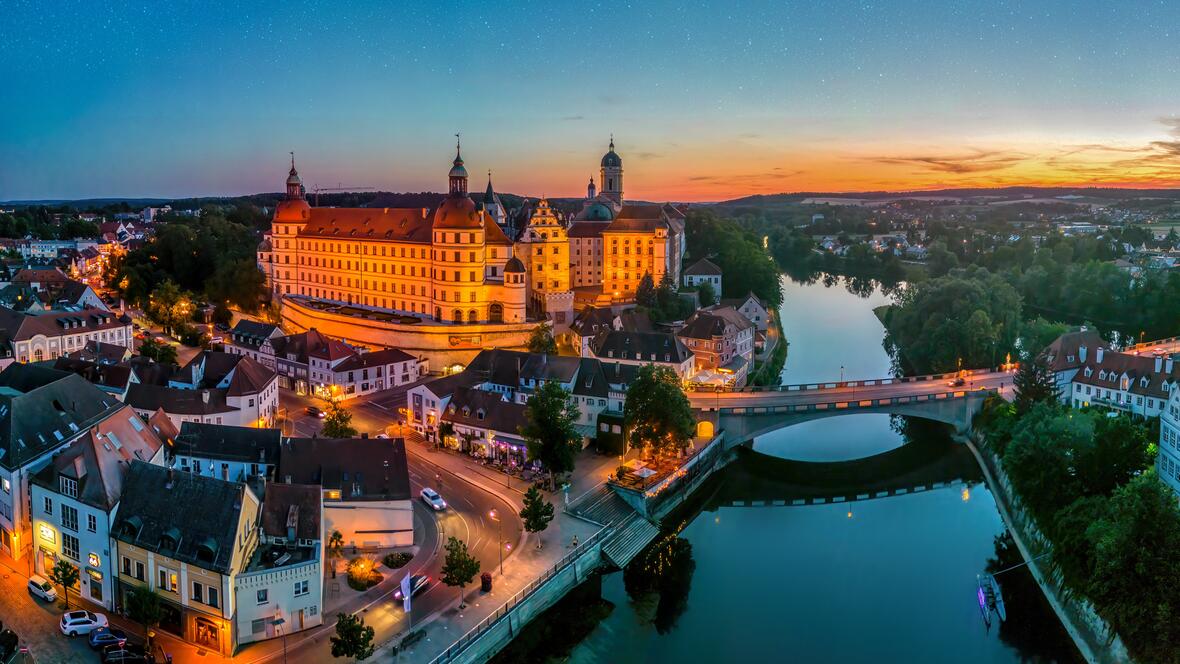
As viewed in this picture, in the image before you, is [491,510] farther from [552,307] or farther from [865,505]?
[552,307]

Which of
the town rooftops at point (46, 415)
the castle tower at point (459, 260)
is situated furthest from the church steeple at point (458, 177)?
the town rooftops at point (46, 415)

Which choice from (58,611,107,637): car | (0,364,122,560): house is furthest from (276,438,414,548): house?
(58,611,107,637): car

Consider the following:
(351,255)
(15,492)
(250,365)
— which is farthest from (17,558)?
(351,255)

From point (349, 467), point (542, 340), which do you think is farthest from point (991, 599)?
point (542, 340)

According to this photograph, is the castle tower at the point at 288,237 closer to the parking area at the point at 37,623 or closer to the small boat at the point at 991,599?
the parking area at the point at 37,623

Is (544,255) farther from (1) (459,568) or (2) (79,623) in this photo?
(2) (79,623)

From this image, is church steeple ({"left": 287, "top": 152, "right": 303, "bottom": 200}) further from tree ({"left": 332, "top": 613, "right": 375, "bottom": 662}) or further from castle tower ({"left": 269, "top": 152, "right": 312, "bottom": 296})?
tree ({"left": 332, "top": 613, "right": 375, "bottom": 662})
